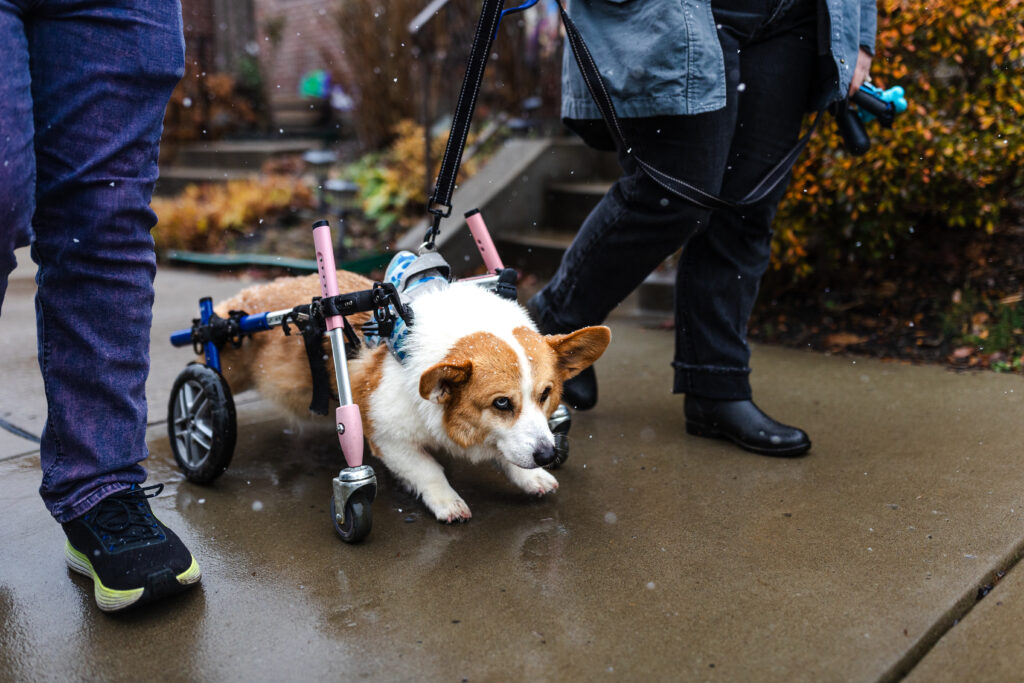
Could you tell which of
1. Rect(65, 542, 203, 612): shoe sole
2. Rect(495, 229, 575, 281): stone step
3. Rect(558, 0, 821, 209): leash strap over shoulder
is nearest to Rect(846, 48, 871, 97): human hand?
Rect(558, 0, 821, 209): leash strap over shoulder

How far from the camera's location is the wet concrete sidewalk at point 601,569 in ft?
5.80

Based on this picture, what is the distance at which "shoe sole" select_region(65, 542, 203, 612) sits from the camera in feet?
6.34

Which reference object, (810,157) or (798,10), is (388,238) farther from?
(798,10)

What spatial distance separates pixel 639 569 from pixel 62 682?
131 centimetres

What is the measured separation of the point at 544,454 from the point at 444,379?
33cm

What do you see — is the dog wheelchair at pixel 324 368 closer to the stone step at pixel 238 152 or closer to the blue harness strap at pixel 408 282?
the blue harness strap at pixel 408 282

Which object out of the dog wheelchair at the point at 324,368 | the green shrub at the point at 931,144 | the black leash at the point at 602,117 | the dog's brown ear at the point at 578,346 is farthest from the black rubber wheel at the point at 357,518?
the green shrub at the point at 931,144

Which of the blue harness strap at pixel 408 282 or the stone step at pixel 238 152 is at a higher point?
the blue harness strap at pixel 408 282

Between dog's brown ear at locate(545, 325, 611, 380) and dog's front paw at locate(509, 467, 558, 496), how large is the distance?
0.32 metres

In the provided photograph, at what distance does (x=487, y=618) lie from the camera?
1.93m

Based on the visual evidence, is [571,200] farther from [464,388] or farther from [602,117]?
[464,388]

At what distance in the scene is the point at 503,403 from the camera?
7.48 feet

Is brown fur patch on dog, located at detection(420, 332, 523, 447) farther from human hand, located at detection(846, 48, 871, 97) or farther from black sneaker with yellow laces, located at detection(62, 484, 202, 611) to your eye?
human hand, located at detection(846, 48, 871, 97)

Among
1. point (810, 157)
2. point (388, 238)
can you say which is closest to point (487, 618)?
point (810, 157)
